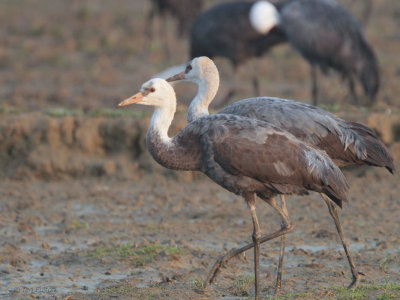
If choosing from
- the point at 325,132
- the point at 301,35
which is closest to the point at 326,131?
the point at 325,132

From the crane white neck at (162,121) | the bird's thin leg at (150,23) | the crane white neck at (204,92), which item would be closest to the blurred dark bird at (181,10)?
the bird's thin leg at (150,23)

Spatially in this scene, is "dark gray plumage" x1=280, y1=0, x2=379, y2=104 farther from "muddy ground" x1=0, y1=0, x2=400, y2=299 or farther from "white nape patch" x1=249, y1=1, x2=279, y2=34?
"muddy ground" x1=0, y1=0, x2=400, y2=299

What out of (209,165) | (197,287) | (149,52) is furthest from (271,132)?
(149,52)

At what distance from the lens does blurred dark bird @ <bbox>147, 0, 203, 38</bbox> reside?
50.3 feet

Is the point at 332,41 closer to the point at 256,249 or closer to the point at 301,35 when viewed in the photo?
the point at 301,35

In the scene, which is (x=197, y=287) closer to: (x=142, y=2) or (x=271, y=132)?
(x=271, y=132)

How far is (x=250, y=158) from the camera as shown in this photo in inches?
209

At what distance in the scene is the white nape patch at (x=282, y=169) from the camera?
5352 millimetres

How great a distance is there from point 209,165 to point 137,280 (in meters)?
1.07

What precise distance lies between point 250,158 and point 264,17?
601 cm

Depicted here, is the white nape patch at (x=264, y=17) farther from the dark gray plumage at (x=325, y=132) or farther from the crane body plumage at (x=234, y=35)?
the dark gray plumage at (x=325, y=132)

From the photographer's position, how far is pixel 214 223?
7418 mm

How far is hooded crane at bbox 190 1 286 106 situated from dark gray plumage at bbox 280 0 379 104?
1.24 ft

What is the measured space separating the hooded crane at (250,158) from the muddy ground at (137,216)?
0.69 m
